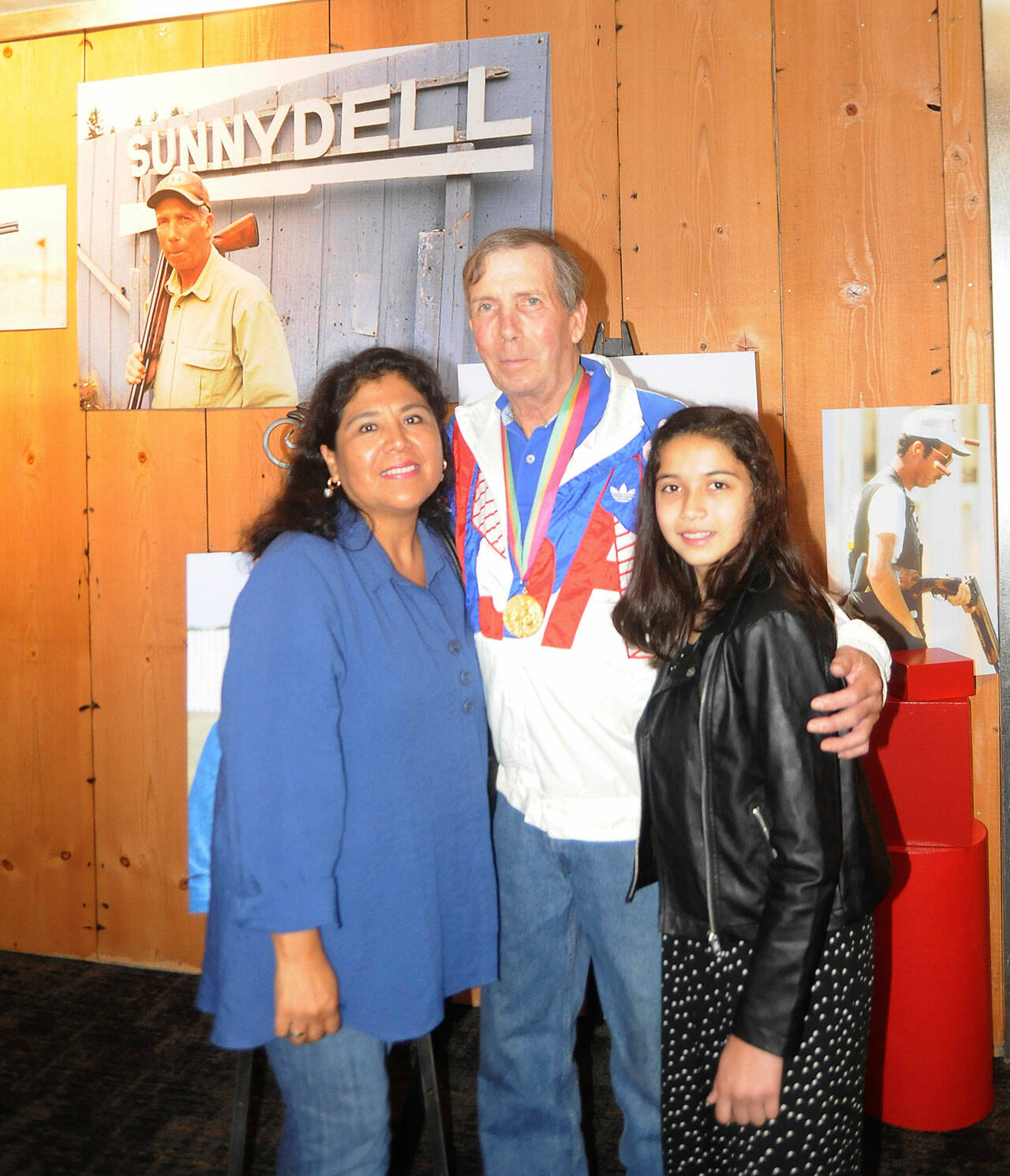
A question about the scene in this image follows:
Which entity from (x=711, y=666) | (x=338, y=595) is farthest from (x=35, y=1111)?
(x=711, y=666)

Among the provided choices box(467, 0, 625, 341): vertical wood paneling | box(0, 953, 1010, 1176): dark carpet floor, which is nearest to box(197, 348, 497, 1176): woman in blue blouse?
box(0, 953, 1010, 1176): dark carpet floor

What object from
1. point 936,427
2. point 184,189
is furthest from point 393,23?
point 936,427

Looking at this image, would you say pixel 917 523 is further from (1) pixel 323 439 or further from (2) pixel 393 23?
(2) pixel 393 23

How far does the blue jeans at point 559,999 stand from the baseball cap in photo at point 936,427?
1499 millimetres

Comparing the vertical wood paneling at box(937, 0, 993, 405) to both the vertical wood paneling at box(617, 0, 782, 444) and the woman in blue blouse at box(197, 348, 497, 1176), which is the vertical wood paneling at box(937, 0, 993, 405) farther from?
the woman in blue blouse at box(197, 348, 497, 1176)

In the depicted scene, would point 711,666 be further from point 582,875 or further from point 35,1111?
point 35,1111

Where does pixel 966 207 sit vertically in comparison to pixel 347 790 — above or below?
above

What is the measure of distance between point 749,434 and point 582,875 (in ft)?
2.60

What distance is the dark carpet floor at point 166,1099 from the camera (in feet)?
6.48

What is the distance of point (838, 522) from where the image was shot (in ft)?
8.01

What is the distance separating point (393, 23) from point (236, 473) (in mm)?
1391

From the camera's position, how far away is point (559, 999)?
167cm

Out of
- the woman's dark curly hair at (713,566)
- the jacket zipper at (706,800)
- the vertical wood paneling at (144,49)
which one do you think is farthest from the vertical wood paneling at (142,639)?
the jacket zipper at (706,800)

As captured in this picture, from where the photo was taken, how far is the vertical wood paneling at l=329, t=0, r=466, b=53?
8.43 ft
